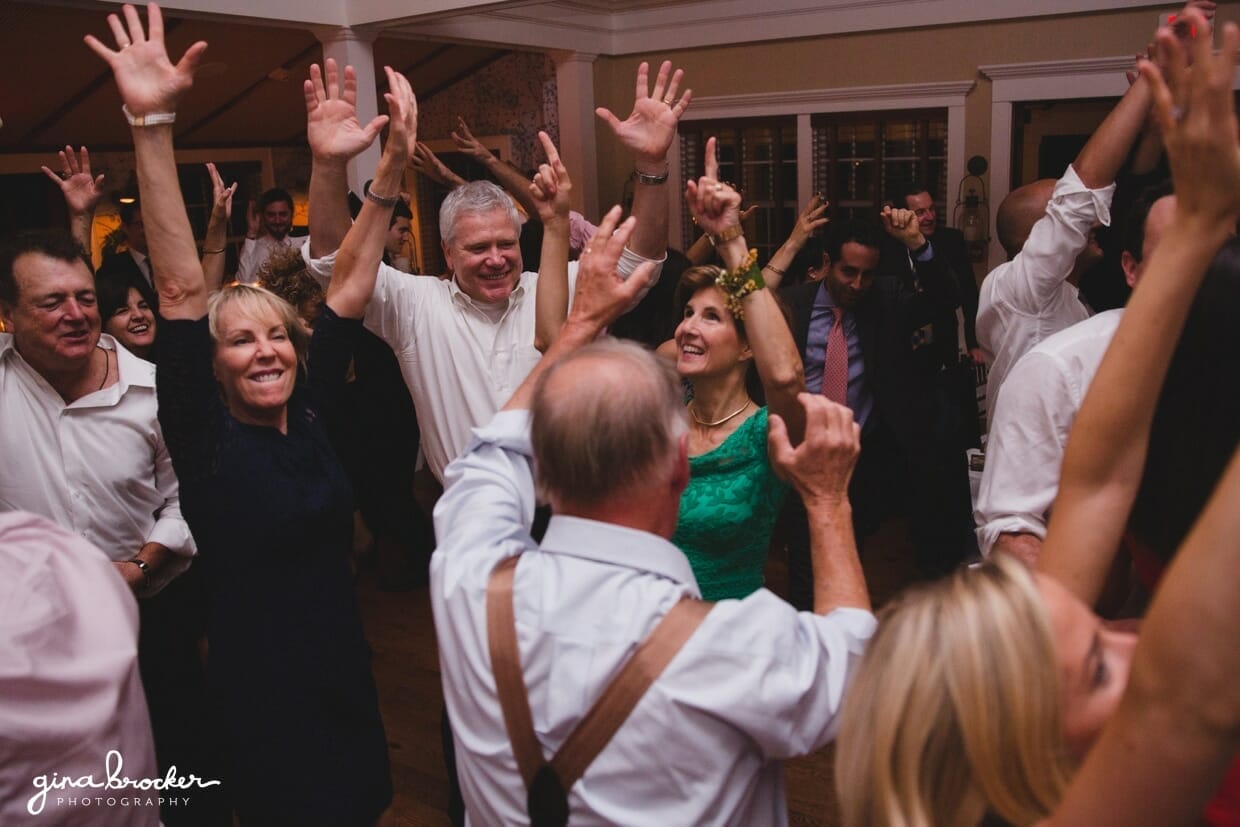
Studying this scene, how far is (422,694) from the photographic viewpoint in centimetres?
325

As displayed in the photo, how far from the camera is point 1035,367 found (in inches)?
63.6

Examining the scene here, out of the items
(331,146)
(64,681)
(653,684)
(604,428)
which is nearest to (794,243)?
(331,146)

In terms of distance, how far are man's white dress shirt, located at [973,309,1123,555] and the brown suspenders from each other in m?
0.81

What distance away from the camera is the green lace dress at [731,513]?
1.97 meters

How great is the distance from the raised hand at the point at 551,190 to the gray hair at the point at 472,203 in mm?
339

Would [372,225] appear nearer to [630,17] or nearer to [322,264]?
[322,264]

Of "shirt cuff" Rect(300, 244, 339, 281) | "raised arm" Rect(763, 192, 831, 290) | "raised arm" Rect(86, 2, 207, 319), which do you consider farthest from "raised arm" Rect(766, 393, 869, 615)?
"raised arm" Rect(763, 192, 831, 290)

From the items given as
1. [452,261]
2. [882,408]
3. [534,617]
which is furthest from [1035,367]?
[882,408]

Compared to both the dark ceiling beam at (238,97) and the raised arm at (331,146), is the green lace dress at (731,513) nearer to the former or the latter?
the raised arm at (331,146)

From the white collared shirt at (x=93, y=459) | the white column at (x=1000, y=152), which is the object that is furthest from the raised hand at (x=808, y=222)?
the white column at (x=1000, y=152)

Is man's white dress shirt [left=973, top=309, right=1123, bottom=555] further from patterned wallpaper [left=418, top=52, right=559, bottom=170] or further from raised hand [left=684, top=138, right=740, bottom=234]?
patterned wallpaper [left=418, top=52, right=559, bottom=170]

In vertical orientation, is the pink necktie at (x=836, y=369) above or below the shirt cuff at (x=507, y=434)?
below

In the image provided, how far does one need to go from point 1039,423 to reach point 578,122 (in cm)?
585

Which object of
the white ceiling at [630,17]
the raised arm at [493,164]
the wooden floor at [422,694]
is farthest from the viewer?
the white ceiling at [630,17]
